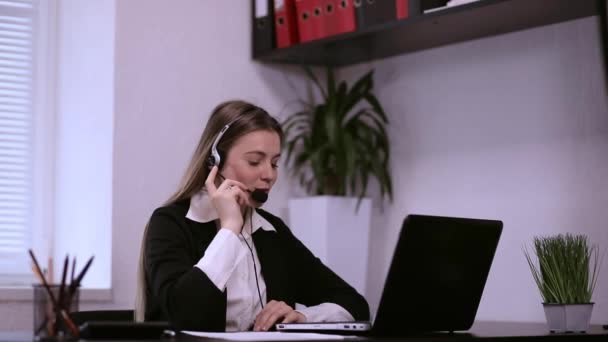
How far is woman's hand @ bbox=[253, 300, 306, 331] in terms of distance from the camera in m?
2.04

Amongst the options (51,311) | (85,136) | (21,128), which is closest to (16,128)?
(21,128)

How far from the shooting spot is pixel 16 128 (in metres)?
3.44

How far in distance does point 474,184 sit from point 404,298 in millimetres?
1730

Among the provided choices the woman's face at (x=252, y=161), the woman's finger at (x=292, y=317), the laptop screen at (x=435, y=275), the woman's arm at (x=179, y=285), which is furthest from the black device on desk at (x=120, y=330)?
the woman's face at (x=252, y=161)

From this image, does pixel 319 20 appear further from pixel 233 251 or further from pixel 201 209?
pixel 233 251

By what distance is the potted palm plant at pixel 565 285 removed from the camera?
195 centimetres

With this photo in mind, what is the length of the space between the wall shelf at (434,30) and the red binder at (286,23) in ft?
0.14

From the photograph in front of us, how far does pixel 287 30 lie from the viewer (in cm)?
355

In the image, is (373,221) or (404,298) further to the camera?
(373,221)

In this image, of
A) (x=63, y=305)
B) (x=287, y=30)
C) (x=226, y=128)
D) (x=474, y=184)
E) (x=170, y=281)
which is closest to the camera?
(x=63, y=305)

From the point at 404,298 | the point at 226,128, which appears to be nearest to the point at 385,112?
the point at 226,128

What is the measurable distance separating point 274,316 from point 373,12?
5.12 ft

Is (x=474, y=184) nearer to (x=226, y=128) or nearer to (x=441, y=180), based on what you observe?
(x=441, y=180)

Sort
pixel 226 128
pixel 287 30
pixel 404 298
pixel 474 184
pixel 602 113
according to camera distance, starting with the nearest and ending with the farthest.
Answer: pixel 404 298
pixel 226 128
pixel 602 113
pixel 474 184
pixel 287 30
